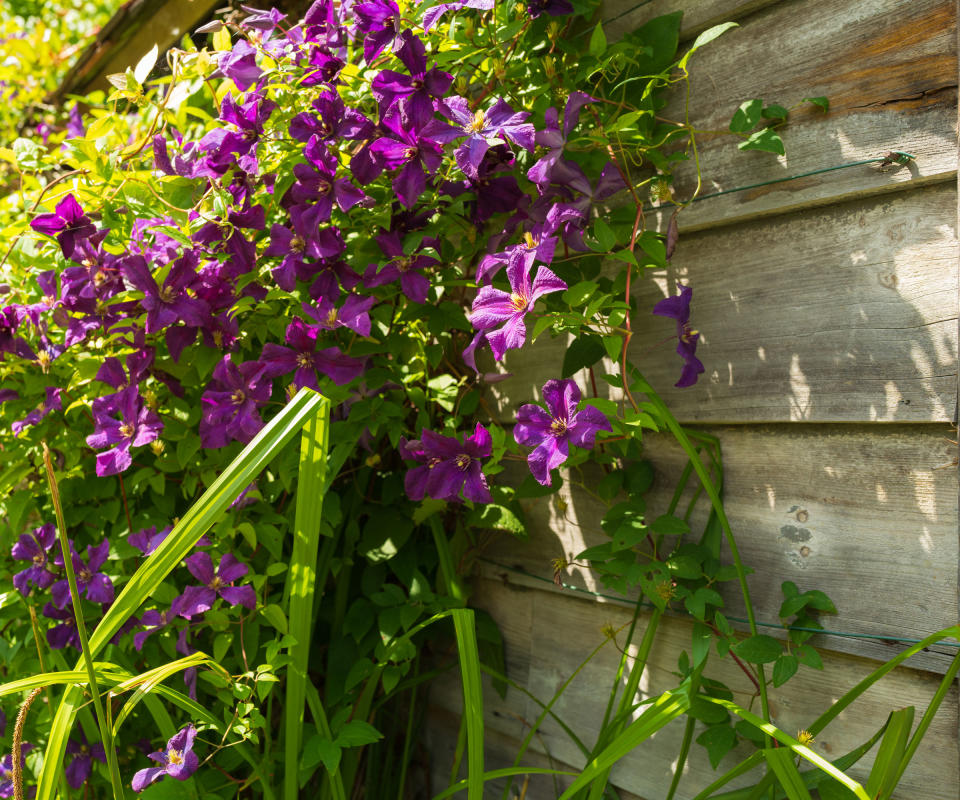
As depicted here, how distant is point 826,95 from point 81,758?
4.78 feet

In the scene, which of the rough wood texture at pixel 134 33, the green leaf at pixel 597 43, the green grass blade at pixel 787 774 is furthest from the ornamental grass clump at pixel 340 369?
the rough wood texture at pixel 134 33

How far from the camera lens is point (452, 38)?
111 cm

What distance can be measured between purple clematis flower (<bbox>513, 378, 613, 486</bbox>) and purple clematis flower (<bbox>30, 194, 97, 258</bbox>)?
766 millimetres

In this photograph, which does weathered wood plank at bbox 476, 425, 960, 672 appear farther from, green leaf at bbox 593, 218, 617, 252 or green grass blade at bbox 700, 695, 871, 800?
green leaf at bbox 593, 218, 617, 252

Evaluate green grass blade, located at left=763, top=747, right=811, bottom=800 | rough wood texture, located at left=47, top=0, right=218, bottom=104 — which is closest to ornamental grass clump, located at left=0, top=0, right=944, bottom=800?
green grass blade, located at left=763, top=747, right=811, bottom=800

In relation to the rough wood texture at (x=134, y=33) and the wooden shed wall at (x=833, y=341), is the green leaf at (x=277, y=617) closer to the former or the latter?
the wooden shed wall at (x=833, y=341)

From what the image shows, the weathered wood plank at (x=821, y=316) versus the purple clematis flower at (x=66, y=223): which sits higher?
the purple clematis flower at (x=66, y=223)

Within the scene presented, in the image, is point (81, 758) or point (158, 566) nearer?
point (158, 566)

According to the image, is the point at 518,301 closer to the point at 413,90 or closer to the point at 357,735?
the point at 413,90

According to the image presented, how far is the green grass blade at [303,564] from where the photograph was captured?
0.92m

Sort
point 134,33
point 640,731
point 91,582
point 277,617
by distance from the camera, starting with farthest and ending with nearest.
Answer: point 134,33
point 91,582
point 277,617
point 640,731

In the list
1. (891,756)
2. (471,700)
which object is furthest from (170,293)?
(891,756)

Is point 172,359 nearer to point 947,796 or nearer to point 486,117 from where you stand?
point 486,117

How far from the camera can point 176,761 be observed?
0.90 metres
